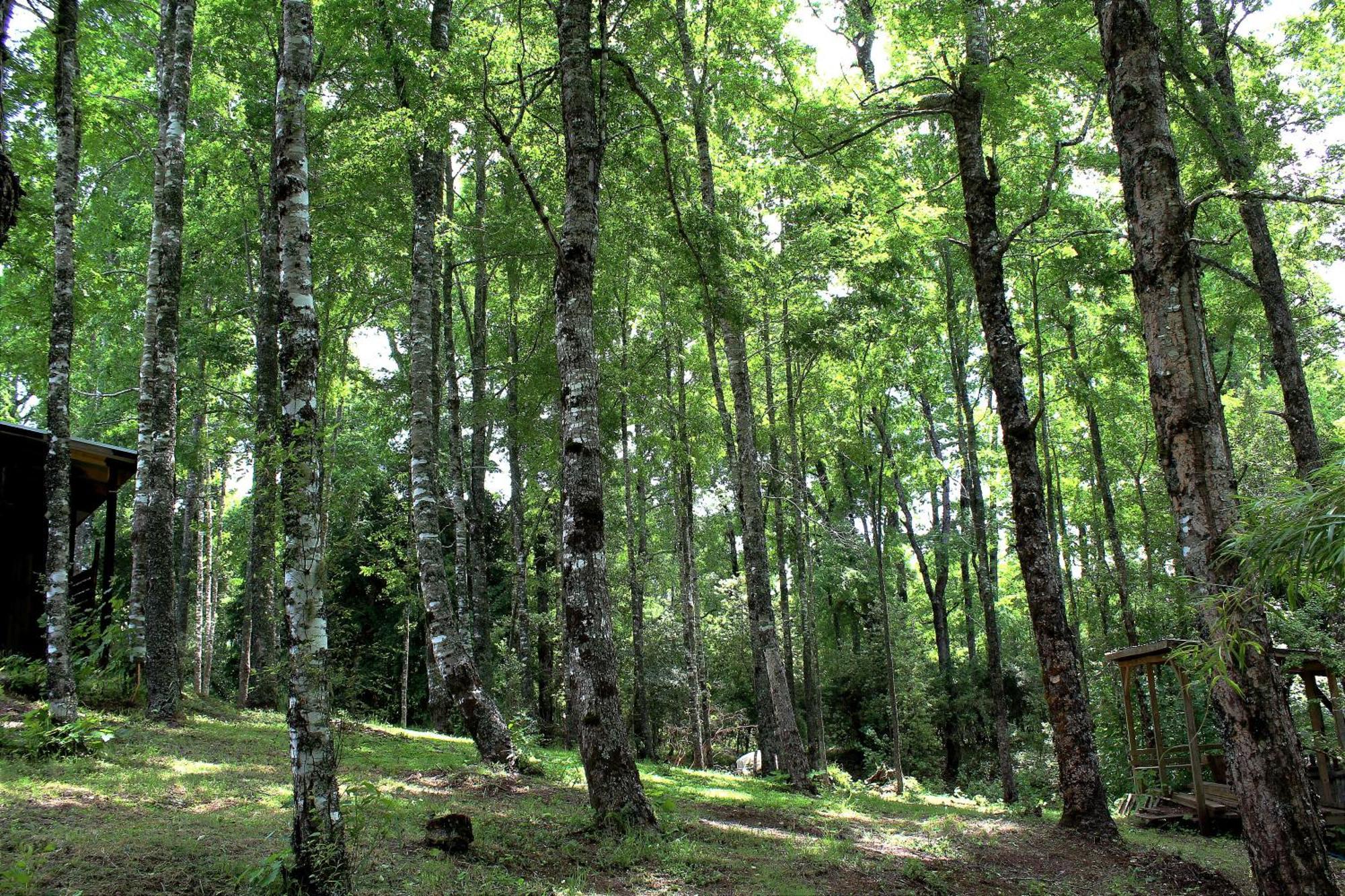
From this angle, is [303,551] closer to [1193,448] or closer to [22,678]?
[1193,448]

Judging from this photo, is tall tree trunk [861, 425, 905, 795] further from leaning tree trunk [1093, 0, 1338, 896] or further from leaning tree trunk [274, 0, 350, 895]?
leaning tree trunk [274, 0, 350, 895]

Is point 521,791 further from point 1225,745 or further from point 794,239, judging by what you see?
point 794,239

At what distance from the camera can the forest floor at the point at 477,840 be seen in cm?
509

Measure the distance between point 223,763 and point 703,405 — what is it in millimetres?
15648

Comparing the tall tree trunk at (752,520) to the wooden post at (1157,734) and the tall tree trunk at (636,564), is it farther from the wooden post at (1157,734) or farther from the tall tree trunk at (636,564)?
the wooden post at (1157,734)

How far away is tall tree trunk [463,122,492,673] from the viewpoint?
659 inches

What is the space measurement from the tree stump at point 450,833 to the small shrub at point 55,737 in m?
4.29

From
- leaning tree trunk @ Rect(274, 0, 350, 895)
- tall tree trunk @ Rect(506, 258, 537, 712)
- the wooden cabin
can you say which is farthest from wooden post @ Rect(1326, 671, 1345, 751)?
the wooden cabin

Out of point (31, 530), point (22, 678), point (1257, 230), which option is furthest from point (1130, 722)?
point (31, 530)

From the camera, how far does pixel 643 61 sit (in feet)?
35.5

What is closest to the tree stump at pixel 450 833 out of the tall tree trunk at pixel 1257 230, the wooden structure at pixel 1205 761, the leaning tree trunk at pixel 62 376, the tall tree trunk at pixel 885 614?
the leaning tree trunk at pixel 62 376

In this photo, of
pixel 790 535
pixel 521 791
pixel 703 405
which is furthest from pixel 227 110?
pixel 790 535

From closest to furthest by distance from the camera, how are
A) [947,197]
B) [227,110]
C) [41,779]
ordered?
[41,779], [947,197], [227,110]

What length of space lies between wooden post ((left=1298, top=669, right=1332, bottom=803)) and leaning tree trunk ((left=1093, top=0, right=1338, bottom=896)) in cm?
991
